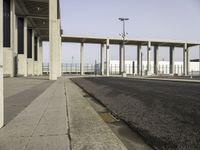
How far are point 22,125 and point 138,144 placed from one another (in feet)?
10.4

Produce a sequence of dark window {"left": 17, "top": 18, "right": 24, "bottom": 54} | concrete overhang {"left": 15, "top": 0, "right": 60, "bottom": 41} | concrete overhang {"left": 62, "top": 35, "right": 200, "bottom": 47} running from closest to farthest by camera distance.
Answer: concrete overhang {"left": 15, "top": 0, "right": 60, "bottom": 41} → dark window {"left": 17, "top": 18, "right": 24, "bottom": 54} → concrete overhang {"left": 62, "top": 35, "right": 200, "bottom": 47}

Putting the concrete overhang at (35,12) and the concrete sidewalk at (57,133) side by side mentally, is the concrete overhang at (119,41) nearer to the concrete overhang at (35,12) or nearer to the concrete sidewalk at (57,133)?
the concrete overhang at (35,12)

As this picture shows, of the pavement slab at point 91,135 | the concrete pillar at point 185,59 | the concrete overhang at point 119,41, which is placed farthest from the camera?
the concrete pillar at point 185,59

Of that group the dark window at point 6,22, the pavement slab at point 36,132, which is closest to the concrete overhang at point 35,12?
the dark window at point 6,22

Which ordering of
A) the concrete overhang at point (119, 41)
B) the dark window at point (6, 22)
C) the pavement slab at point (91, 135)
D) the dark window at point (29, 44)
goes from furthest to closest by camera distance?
the concrete overhang at point (119, 41), the dark window at point (29, 44), the dark window at point (6, 22), the pavement slab at point (91, 135)

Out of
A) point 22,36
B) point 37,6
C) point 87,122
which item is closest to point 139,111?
point 87,122

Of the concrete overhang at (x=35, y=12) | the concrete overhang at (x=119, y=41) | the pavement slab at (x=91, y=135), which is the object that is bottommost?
the pavement slab at (x=91, y=135)

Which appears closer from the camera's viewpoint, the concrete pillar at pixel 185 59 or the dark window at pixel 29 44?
the dark window at pixel 29 44

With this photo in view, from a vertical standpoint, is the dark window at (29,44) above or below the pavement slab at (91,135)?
above

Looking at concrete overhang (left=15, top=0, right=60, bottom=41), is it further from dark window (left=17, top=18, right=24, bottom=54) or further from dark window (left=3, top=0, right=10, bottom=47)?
dark window (left=3, top=0, right=10, bottom=47)

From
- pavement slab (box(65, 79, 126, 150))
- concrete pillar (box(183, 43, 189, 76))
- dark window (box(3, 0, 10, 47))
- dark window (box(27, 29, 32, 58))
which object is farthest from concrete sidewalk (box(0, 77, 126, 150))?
concrete pillar (box(183, 43, 189, 76))

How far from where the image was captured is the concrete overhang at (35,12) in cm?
5281

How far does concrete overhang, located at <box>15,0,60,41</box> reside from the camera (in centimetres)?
5281

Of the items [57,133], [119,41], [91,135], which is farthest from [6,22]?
[119,41]
